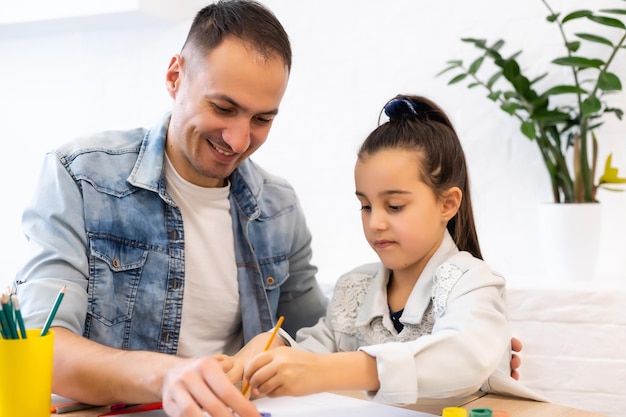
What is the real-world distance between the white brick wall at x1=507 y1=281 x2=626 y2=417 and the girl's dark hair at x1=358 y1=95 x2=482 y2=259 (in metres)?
0.76

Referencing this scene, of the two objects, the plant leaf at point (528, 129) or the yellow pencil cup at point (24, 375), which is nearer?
the yellow pencil cup at point (24, 375)

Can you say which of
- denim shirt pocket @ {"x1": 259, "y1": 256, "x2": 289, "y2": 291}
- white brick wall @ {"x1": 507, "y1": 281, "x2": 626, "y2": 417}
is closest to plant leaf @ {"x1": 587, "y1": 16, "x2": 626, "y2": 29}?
white brick wall @ {"x1": 507, "y1": 281, "x2": 626, "y2": 417}

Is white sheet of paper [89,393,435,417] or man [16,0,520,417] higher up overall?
man [16,0,520,417]

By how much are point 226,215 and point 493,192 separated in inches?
39.5

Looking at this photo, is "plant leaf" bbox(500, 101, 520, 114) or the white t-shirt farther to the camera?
"plant leaf" bbox(500, 101, 520, 114)

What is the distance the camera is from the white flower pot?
2025 mm

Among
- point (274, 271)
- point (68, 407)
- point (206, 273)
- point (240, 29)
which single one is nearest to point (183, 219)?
point (206, 273)

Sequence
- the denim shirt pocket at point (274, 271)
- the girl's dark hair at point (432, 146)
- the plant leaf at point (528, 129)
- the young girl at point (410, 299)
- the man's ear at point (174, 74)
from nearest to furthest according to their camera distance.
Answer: the young girl at point (410, 299), the girl's dark hair at point (432, 146), the man's ear at point (174, 74), the denim shirt pocket at point (274, 271), the plant leaf at point (528, 129)

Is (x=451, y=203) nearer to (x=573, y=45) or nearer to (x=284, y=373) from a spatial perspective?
(x=284, y=373)

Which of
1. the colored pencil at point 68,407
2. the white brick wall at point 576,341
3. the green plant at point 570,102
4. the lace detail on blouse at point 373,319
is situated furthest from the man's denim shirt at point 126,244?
the green plant at point 570,102

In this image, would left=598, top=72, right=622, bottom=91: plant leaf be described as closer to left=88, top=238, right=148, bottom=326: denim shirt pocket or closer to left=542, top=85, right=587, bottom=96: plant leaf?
left=542, top=85, right=587, bottom=96: plant leaf

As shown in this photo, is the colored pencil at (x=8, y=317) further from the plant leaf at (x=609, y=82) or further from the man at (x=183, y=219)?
the plant leaf at (x=609, y=82)

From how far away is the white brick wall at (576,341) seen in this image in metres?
1.96

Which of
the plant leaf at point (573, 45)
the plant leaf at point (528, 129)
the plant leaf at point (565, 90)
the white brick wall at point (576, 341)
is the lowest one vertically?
the white brick wall at point (576, 341)
